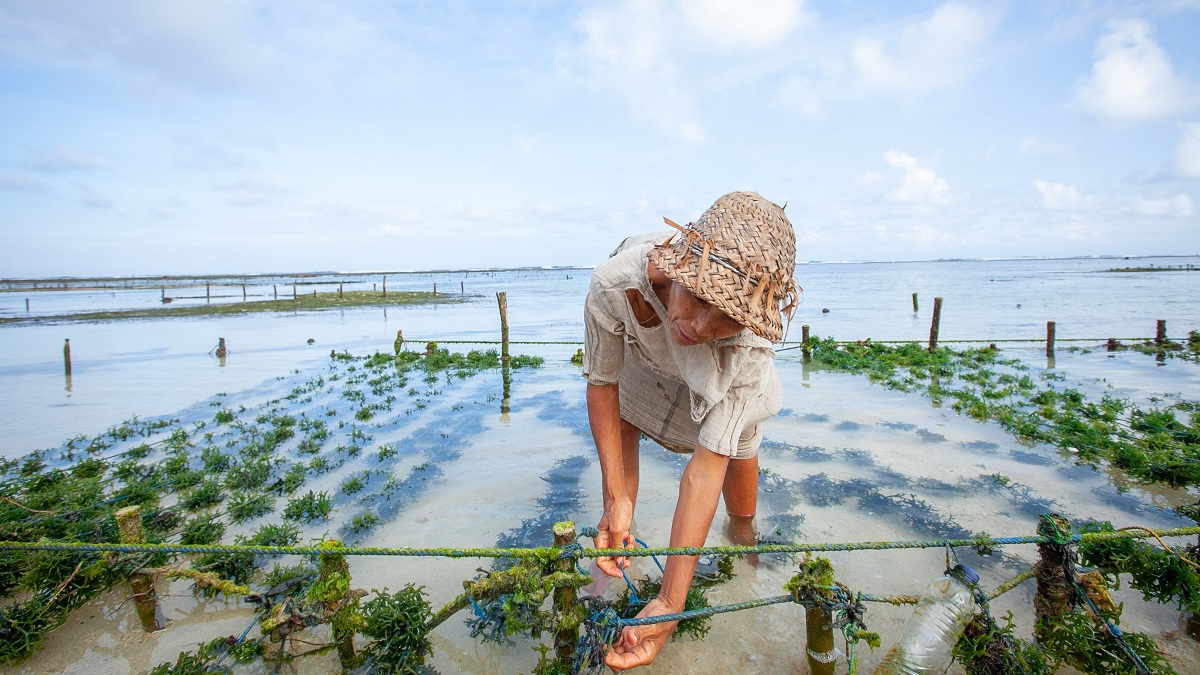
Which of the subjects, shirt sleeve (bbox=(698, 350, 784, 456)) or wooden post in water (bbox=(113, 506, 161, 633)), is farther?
wooden post in water (bbox=(113, 506, 161, 633))

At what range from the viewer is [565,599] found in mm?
2404

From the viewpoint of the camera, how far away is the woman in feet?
5.86

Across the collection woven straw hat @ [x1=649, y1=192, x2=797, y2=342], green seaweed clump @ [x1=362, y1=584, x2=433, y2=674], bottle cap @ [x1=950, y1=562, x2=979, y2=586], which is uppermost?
woven straw hat @ [x1=649, y1=192, x2=797, y2=342]

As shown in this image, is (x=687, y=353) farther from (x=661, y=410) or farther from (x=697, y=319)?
(x=661, y=410)

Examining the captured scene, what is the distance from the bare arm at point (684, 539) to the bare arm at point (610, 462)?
464 millimetres

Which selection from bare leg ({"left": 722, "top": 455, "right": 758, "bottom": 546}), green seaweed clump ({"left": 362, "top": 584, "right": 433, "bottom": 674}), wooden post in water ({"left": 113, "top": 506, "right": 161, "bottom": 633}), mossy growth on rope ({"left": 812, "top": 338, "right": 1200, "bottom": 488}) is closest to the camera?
green seaweed clump ({"left": 362, "top": 584, "right": 433, "bottom": 674})

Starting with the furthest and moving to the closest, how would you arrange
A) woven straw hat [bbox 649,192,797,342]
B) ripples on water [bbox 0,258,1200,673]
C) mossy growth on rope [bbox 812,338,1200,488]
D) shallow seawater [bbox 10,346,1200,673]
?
1. mossy growth on rope [bbox 812,338,1200,488]
2. ripples on water [bbox 0,258,1200,673]
3. shallow seawater [bbox 10,346,1200,673]
4. woven straw hat [bbox 649,192,797,342]

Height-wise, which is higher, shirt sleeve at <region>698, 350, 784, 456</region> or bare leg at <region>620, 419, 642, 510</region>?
shirt sleeve at <region>698, 350, 784, 456</region>

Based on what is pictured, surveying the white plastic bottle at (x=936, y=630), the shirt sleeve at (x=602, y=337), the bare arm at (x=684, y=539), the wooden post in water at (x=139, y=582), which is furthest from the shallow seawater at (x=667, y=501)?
the shirt sleeve at (x=602, y=337)

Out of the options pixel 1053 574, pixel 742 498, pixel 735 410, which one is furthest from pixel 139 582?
pixel 1053 574

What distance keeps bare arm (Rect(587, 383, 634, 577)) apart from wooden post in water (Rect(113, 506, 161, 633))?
2403 millimetres

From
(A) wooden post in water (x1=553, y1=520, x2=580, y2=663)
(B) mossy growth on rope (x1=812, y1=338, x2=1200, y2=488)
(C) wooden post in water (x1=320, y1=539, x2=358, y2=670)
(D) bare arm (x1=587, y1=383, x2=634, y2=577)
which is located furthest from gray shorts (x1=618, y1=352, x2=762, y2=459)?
(B) mossy growth on rope (x1=812, y1=338, x2=1200, y2=488)

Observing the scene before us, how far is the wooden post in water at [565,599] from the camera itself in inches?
92.7

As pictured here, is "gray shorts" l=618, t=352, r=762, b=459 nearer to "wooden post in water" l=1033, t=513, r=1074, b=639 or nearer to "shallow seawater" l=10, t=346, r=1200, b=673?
"shallow seawater" l=10, t=346, r=1200, b=673
